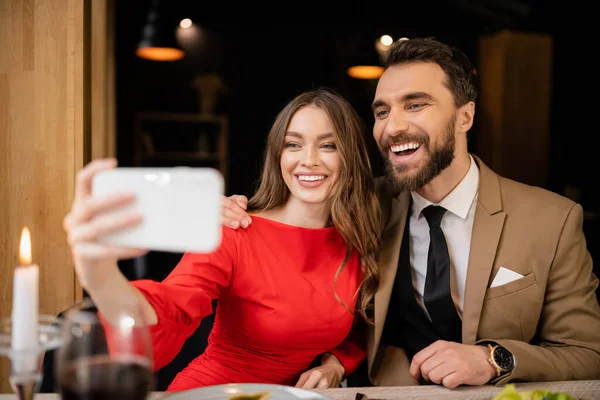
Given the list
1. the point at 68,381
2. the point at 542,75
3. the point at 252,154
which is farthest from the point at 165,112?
the point at 68,381

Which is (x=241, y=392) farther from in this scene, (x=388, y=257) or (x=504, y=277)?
(x=504, y=277)

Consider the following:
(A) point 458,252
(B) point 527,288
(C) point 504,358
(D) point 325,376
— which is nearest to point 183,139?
(A) point 458,252

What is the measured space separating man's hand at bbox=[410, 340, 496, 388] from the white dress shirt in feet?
1.16

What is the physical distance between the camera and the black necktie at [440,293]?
179cm

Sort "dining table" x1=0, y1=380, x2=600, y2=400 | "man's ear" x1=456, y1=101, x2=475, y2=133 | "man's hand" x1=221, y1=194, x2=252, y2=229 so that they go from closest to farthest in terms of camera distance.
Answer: "dining table" x1=0, y1=380, x2=600, y2=400 → "man's hand" x1=221, y1=194, x2=252, y2=229 → "man's ear" x1=456, y1=101, x2=475, y2=133

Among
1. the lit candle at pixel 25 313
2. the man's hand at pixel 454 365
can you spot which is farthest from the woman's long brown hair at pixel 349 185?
the lit candle at pixel 25 313

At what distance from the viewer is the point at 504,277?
1.73m

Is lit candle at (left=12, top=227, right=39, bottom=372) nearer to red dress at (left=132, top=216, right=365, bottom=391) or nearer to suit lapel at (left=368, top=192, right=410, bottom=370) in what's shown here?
red dress at (left=132, top=216, right=365, bottom=391)

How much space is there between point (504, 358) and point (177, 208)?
1.15m

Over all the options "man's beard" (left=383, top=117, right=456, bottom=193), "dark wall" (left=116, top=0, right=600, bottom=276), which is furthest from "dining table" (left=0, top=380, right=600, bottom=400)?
"dark wall" (left=116, top=0, right=600, bottom=276)

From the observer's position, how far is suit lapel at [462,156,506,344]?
1702 mm

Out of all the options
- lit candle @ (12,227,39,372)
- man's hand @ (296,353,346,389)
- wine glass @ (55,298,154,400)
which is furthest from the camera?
man's hand @ (296,353,346,389)

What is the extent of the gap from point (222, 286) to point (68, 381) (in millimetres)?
963

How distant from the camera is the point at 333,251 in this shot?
1833 millimetres
